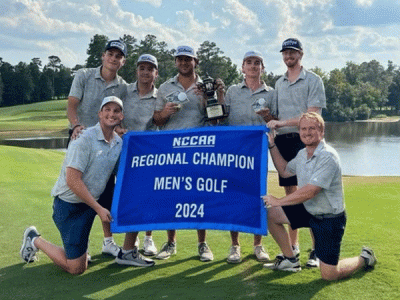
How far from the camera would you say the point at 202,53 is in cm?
9369

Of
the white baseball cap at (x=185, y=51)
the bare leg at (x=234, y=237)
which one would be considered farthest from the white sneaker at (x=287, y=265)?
the white baseball cap at (x=185, y=51)

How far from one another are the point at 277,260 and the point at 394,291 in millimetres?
1227

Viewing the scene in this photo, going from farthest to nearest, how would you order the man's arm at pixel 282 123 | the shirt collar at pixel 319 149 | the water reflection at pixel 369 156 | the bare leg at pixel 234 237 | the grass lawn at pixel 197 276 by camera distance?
the water reflection at pixel 369 156, the bare leg at pixel 234 237, the man's arm at pixel 282 123, the shirt collar at pixel 319 149, the grass lawn at pixel 197 276

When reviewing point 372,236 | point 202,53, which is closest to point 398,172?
point 372,236

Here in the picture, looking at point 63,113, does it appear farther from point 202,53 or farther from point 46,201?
point 46,201

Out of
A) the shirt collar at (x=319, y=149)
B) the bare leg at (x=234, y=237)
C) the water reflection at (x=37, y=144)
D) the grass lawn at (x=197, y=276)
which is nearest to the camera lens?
the grass lawn at (x=197, y=276)

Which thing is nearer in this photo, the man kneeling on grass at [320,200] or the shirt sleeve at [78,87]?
the man kneeling on grass at [320,200]

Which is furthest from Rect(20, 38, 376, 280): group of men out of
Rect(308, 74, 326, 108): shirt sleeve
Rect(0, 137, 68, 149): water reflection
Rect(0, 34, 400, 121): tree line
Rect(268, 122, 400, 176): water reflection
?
Rect(0, 34, 400, 121): tree line

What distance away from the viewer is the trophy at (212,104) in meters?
5.68

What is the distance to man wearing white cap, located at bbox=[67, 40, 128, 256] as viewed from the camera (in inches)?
238

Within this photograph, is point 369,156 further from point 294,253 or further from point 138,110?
point 138,110

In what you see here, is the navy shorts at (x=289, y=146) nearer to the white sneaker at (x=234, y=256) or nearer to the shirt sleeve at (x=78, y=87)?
the white sneaker at (x=234, y=256)

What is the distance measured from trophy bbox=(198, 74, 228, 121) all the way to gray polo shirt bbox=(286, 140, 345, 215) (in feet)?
3.64

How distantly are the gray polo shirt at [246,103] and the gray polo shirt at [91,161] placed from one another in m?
1.45
